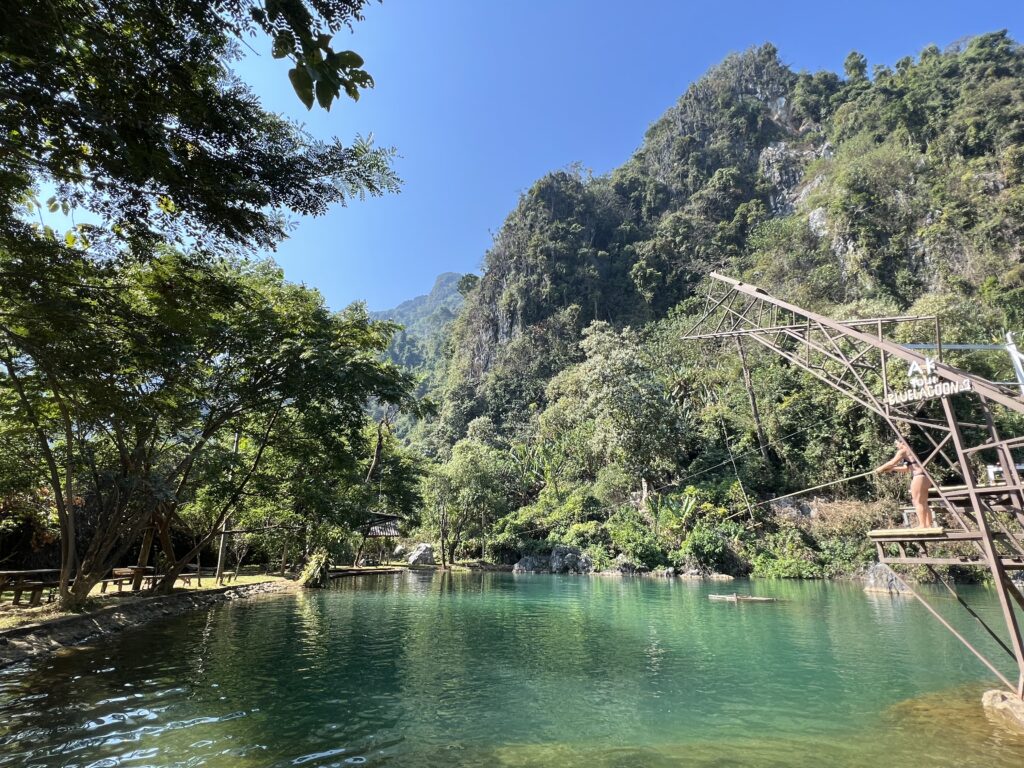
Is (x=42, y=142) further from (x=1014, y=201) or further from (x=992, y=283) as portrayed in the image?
(x=1014, y=201)

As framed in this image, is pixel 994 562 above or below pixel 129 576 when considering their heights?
below

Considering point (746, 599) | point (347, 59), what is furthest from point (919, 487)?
point (746, 599)

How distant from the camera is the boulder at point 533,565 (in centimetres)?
3709

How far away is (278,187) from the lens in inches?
227

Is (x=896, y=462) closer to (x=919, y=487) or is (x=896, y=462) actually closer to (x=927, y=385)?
(x=919, y=487)

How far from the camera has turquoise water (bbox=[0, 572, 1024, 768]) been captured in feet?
18.8

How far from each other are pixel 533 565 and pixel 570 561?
3240 millimetres

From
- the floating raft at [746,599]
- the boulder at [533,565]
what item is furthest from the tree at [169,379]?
the boulder at [533,565]

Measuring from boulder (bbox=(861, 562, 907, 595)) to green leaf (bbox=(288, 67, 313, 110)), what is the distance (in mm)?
26539

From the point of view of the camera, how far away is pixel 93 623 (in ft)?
37.9

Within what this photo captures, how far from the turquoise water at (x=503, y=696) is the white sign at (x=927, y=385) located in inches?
156

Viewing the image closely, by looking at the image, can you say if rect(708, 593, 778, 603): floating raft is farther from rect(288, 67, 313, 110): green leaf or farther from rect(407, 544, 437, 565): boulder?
rect(407, 544, 437, 565): boulder

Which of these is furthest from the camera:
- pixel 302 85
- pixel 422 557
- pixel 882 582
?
pixel 422 557

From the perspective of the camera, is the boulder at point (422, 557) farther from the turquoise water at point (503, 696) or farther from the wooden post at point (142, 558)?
the turquoise water at point (503, 696)
